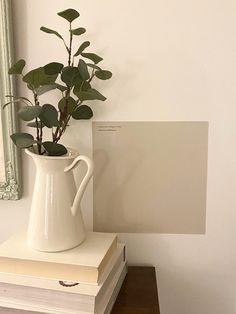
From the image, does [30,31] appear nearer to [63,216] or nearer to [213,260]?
[63,216]

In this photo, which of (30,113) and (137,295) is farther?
(137,295)

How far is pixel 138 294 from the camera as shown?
2.76 feet

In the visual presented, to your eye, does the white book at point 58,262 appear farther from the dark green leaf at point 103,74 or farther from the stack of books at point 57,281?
the dark green leaf at point 103,74

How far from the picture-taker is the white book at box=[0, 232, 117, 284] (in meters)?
0.73

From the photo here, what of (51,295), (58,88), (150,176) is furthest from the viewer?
(150,176)

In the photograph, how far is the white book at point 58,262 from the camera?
73cm

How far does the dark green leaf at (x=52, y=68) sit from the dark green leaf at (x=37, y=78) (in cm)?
3

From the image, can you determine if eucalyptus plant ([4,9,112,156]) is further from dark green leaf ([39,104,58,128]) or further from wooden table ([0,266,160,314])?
wooden table ([0,266,160,314])

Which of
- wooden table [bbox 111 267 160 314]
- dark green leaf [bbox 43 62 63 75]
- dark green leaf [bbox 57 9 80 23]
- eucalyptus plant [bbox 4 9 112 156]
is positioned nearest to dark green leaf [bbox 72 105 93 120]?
eucalyptus plant [bbox 4 9 112 156]

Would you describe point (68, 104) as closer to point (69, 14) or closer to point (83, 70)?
point (83, 70)

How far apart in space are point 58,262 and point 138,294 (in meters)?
0.23

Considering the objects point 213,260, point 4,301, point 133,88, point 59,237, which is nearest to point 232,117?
point 133,88

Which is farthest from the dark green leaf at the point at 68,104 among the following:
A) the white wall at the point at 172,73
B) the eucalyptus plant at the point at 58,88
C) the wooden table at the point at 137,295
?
the wooden table at the point at 137,295

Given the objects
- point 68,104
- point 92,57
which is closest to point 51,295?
point 68,104
